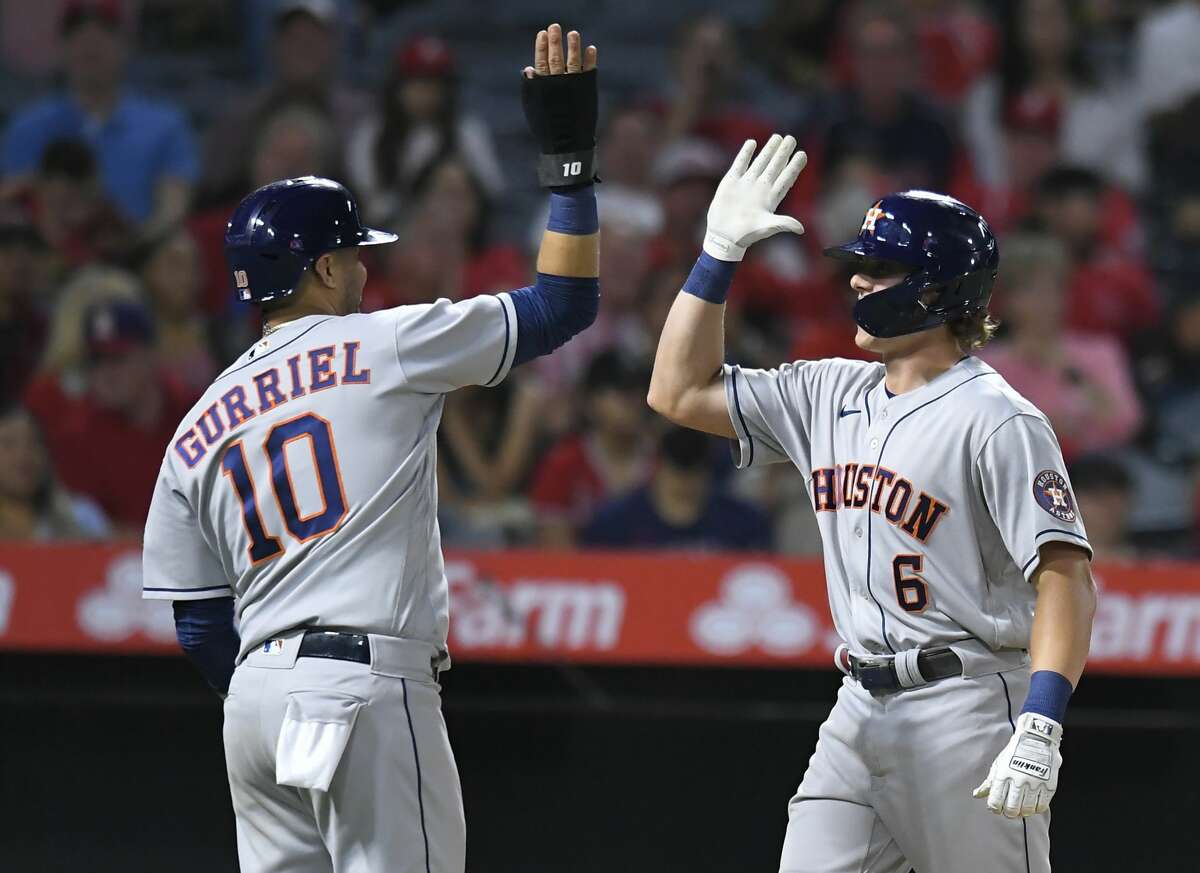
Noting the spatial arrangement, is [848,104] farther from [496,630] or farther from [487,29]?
[496,630]

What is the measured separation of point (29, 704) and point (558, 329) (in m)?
3.70

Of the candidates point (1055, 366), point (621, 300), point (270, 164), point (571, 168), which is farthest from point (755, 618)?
point (270, 164)

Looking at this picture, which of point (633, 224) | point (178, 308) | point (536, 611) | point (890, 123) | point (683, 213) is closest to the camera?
point (536, 611)

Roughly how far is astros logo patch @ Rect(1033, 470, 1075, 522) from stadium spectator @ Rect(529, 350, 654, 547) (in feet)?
11.9

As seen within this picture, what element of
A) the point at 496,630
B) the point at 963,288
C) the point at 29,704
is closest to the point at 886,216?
the point at 963,288

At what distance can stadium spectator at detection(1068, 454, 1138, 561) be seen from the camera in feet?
20.5

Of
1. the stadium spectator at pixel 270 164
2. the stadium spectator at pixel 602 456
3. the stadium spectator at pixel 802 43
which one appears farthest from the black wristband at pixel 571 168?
the stadium spectator at pixel 802 43

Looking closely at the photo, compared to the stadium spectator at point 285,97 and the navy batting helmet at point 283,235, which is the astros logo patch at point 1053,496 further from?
the stadium spectator at point 285,97

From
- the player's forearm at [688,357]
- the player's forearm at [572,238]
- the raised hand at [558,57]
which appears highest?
the raised hand at [558,57]

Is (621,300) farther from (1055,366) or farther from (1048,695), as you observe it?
(1048,695)

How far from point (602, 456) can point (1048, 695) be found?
3.87 m

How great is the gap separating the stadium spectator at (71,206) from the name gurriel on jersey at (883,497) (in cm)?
500

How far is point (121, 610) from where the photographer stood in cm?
574

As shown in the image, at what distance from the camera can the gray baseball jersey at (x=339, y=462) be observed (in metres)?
2.93
